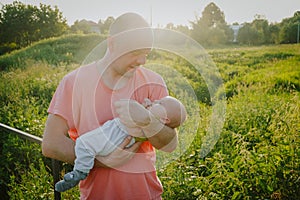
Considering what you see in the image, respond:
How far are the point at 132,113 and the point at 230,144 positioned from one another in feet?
8.83

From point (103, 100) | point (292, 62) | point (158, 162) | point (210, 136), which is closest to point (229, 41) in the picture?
point (292, 62)

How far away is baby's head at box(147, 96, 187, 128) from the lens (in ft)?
4.11

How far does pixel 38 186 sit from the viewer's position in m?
3.02

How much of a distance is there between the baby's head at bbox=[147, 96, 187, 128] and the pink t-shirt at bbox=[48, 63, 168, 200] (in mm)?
89

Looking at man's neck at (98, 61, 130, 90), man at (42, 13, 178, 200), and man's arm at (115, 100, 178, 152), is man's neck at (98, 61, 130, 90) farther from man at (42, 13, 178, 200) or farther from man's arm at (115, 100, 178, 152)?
man's arm at (115, 100, 178, 152)

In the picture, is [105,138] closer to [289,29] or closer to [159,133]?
[159,133]

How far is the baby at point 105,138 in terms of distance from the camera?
1.29 meters

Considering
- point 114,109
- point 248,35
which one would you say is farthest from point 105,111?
point 248,35

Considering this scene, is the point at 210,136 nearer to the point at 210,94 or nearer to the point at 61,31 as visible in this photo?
the point at 210,94

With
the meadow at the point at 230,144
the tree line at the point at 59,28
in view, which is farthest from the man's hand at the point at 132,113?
the tree line at the point at 59,28

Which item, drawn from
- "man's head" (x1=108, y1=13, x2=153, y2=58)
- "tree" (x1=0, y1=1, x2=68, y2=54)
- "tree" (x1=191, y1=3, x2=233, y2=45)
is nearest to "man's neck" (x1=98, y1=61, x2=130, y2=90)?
"man's head" (x1=108, y1=13, x2=153, y2=58)

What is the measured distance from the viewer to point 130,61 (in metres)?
1.33

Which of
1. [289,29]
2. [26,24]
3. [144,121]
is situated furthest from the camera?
[26,24]

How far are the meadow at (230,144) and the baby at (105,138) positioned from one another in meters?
1.04
